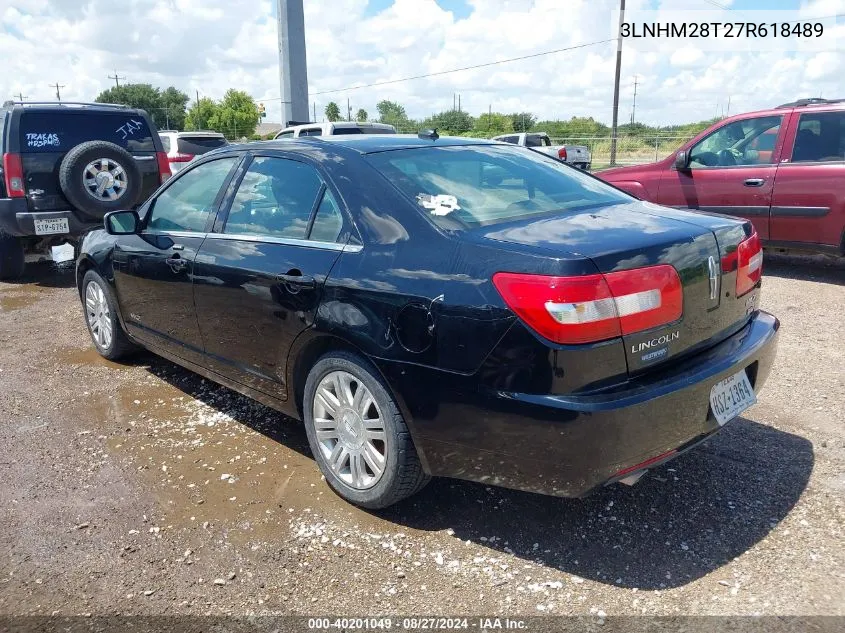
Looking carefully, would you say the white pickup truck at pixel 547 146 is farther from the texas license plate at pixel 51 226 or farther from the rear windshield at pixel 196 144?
the texas license plate at pixel 51 226

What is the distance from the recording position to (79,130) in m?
7.80

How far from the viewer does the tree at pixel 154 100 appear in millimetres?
75831

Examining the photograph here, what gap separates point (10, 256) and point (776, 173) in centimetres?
851

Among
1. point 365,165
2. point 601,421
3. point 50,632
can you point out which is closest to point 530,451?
point 601,421

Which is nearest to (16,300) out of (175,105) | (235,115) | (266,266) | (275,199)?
(275,199)

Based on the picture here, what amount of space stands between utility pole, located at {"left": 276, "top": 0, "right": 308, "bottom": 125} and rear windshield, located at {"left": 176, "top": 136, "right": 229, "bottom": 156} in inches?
173

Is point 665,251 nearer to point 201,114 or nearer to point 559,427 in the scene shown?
point 559,427

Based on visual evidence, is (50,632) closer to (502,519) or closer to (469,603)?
(469,603)

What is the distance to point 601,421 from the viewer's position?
235 centimetres

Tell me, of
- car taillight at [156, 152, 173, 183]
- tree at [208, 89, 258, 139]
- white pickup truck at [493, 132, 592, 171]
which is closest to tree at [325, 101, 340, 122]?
tree at [208, 89, 258, 139]

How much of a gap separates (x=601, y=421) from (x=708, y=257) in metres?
0.86

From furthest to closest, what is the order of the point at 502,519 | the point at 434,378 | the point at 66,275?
the point at 66,275 < the point at 502,519 < the point at 434,378

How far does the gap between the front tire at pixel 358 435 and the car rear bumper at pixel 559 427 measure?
111mm

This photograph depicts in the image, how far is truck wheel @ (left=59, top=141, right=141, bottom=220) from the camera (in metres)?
7.27
